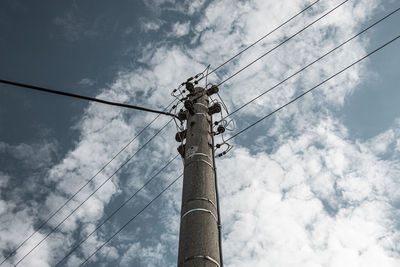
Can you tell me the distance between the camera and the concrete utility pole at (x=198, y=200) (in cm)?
296

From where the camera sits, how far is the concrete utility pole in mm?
2957

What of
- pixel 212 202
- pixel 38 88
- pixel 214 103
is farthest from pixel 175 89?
pixel 212 202

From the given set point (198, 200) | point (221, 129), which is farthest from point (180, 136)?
point (198, 200)

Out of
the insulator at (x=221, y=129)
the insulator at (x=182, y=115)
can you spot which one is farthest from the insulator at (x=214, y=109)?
the insulator at (x=182, y=115)

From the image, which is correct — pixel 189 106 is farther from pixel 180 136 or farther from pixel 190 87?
pixel 190 87

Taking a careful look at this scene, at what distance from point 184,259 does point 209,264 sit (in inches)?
9.5

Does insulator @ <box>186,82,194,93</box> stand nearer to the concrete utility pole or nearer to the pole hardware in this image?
the concrete utility pole

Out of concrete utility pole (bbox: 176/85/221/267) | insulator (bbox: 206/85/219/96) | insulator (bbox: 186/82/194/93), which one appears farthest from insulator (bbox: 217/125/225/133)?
insulator (bbox: 186/82/194/93)

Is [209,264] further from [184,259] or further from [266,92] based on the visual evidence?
[266,92]

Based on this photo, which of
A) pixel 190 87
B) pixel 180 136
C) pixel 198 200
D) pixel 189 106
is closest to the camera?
pixel 198 200

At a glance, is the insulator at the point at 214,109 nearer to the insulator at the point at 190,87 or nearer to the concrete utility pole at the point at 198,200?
the concrete utility pole at the point at 198,200

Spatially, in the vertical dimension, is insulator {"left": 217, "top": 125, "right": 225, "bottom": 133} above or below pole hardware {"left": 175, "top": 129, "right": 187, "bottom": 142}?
above

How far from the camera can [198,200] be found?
344 cm

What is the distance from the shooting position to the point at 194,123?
4816 mm
